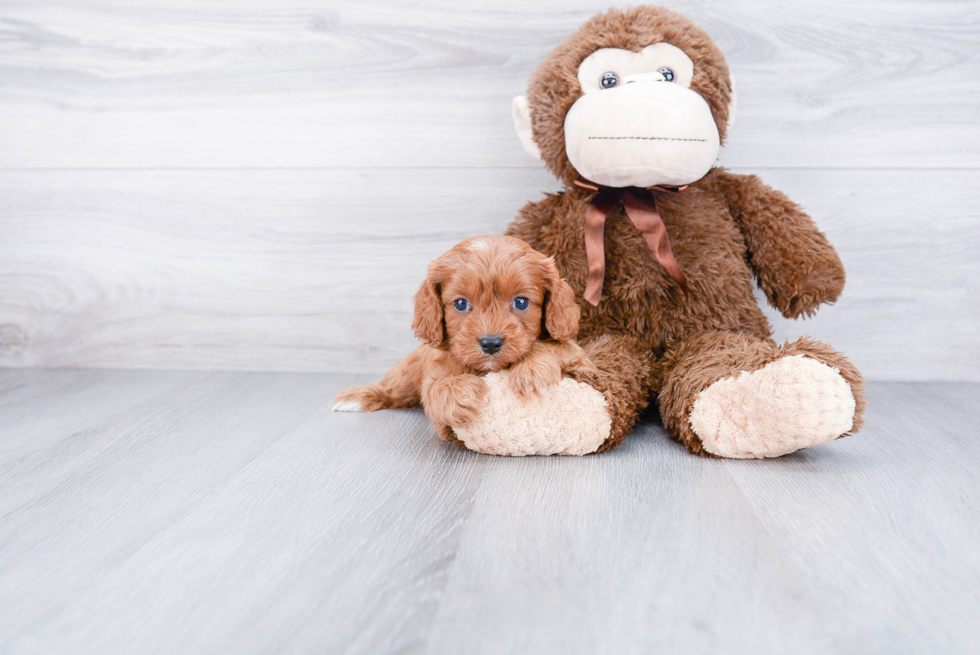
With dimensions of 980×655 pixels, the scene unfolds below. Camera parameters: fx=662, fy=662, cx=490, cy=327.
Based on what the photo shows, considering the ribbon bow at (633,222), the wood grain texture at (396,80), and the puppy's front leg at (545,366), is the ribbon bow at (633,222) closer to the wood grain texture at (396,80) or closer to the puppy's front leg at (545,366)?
the puppy's front leg at (545,366)

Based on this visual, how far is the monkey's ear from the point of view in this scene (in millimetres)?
1071

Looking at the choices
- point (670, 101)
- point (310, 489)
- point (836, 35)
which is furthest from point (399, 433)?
point (836, 35)

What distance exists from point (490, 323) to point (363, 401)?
375 millimetres

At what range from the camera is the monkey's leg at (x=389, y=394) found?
1.09 metres

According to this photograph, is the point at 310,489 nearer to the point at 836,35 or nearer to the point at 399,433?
the point at 399,433

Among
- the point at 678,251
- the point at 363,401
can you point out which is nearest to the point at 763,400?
the point at 678,251

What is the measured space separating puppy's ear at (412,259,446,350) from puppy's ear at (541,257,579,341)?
14 cm

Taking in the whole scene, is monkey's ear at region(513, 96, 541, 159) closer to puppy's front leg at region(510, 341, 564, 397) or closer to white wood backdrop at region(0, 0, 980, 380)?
white wood backdrop at region(0, 0, 980, 380)

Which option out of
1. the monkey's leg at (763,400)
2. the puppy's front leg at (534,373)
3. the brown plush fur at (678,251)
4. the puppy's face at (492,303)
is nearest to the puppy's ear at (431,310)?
the puppy's face at (492,303)

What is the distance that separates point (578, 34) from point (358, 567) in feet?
2.81

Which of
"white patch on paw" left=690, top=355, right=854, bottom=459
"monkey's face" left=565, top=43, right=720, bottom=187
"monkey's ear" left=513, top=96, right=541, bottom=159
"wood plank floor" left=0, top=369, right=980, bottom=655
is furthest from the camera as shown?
"monkey's ear" left=513, top=96, right=541, bottom=159

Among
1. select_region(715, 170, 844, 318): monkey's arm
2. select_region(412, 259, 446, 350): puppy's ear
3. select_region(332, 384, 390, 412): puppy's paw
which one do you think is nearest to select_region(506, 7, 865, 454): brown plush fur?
select_region(715, 170, 844, 318): monkey's arm

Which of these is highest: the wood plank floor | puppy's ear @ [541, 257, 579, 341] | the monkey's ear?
the monkey's ear

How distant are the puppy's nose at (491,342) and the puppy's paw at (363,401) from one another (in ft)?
1.11
